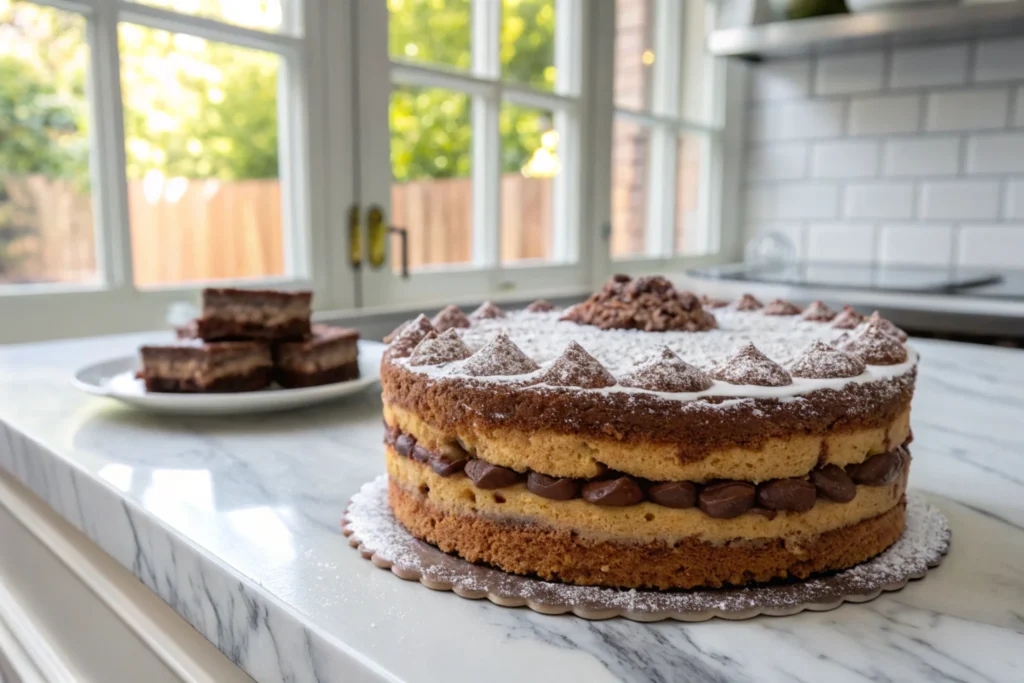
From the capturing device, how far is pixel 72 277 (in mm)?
1848

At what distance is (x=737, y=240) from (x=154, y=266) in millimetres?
2728

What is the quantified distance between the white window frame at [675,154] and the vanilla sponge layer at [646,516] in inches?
100

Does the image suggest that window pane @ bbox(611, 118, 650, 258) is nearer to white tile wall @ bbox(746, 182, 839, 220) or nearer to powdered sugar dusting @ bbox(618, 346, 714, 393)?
white tile wall @ bbox(746, 182, 839, 220)

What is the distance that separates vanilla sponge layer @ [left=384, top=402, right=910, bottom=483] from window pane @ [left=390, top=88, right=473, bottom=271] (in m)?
1.81

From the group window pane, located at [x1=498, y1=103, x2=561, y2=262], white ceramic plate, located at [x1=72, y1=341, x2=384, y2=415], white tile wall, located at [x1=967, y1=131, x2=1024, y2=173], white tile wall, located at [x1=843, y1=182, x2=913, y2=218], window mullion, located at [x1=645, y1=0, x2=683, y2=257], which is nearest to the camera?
white ceramic plate, located at [x1=72, y1=341, x2=384, y2=415]

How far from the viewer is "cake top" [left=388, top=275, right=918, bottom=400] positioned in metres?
0.62

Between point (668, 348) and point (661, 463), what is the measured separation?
91 mm

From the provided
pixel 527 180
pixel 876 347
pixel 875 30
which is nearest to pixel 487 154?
pixel 527 180

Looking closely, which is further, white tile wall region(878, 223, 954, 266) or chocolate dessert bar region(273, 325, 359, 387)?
white tile wall region(878, 223, 954, 266)

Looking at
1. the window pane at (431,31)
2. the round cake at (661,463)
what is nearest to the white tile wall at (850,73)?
the window pane at (431,31)

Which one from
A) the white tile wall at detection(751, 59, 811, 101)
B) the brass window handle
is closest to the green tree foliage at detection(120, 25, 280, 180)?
the brass window handle

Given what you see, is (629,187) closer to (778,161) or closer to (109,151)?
(778,161)

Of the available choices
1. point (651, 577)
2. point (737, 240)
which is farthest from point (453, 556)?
point (737, 240)

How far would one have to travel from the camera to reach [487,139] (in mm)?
2668
